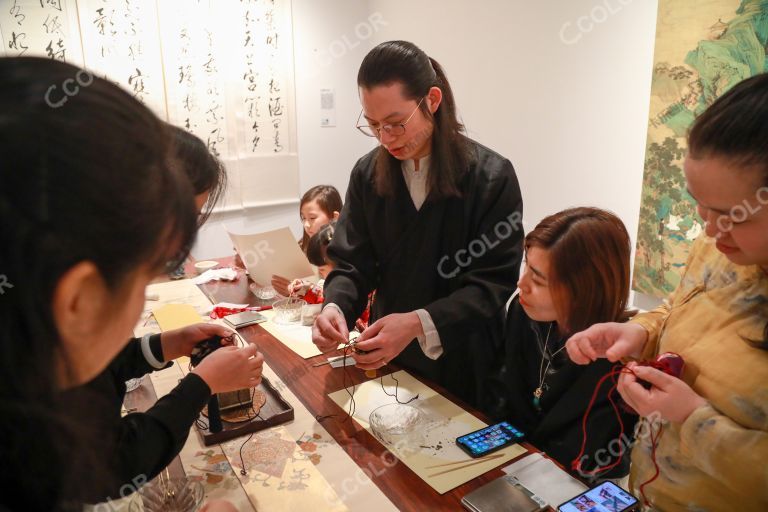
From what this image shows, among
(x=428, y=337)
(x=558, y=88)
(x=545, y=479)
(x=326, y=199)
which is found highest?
(x=558, y=88)

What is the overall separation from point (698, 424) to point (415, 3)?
3461 mm

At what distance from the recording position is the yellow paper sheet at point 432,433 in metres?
1.00

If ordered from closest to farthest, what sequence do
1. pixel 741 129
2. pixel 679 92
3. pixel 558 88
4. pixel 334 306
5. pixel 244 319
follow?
pixel 741 129
pixel 334 306
pixel 244 319
pixel 679 92
pixel 558 88

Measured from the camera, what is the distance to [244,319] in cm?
181

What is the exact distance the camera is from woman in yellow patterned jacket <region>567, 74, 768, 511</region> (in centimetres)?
73

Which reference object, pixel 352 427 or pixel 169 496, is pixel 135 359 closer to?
pixel 169 496

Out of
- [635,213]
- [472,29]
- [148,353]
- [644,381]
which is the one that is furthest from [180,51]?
[644,381]

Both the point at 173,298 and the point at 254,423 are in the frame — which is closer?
the point at 254,423

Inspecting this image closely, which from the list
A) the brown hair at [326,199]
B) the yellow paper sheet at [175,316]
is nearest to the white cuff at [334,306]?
the yellow paper sheet at [175,316]

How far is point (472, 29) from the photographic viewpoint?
10.2 feet

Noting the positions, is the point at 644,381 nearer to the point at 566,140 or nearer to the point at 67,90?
the point at 67,90

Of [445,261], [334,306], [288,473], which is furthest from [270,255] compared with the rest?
[288,473]

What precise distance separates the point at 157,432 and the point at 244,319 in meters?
0.95

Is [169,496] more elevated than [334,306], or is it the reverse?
[334,306]
